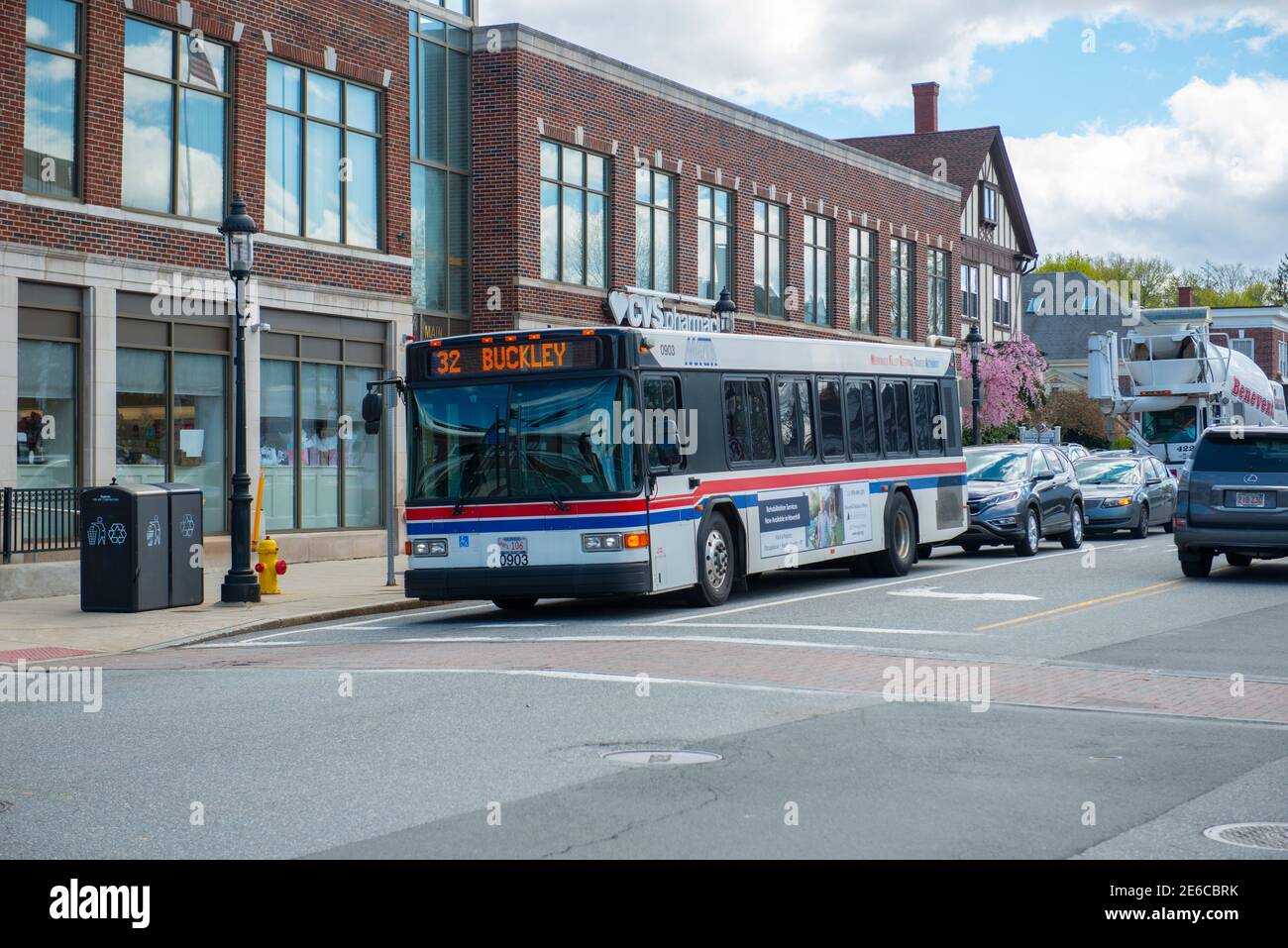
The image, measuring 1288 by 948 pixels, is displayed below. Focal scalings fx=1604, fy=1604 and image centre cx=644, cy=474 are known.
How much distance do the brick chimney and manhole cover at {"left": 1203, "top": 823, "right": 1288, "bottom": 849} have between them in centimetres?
5965

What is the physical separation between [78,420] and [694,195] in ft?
58.6

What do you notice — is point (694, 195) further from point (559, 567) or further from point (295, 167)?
point (559, 567)

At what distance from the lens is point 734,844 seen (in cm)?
659

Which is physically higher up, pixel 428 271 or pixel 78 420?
pixel 428 271

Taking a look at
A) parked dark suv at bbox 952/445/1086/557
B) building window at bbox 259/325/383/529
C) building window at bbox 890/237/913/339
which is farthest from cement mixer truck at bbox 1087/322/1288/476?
building window at bbox 259/325/383/529

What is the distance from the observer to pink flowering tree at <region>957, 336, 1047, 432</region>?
54.3 m

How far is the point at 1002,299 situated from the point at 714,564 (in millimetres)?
46169

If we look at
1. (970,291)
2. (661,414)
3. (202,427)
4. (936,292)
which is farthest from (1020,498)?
(970,291)

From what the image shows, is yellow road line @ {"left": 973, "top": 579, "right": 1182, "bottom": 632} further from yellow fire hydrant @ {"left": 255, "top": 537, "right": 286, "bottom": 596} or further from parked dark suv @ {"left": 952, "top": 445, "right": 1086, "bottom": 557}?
yellow fire hydrant @ {"left": 255, "top": 537, "right": 286, "bottom": 596}

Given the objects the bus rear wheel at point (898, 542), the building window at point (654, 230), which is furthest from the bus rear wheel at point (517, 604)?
the building window at point (654, 230)

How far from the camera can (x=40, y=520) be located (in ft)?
66.2

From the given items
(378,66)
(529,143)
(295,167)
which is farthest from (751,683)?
(529,143)

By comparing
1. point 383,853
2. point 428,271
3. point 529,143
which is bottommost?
point 383,853
